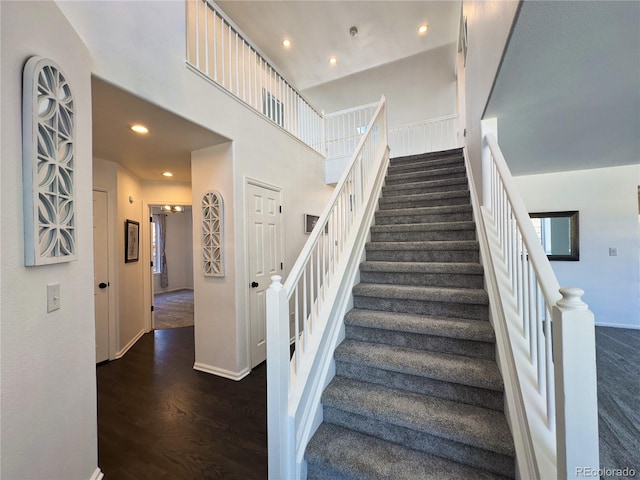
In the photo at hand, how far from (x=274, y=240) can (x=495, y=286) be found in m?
2.45

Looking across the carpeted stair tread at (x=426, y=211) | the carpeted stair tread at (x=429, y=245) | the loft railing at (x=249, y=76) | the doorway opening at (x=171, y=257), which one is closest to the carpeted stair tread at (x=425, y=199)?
the carpeted stair tread at (x=426, y=211)

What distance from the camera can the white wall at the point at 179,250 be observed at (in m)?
7.66

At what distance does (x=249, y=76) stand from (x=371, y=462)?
12.0 feet

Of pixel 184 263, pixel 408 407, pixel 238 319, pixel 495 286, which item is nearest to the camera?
pixel 408 407

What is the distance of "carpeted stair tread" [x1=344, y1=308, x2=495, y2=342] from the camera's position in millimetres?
1714

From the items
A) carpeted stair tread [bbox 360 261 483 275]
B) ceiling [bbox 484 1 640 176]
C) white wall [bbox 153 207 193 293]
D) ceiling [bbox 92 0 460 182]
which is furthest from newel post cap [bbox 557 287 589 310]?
white wall [bbox 153 207 193 293]

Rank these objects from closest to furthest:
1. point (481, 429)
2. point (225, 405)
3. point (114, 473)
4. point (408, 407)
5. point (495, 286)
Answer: point (481, 429), point (408, 407), point (114, 473), point (495, 286), point (225, 405)

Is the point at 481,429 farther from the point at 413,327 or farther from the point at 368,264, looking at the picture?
the point at 368,264

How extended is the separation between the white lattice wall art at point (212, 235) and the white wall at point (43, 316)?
1.26m

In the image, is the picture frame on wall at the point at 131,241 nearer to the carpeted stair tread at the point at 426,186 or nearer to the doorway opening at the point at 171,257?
the doorway opening at the point at 171,257

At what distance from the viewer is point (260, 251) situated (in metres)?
3.15

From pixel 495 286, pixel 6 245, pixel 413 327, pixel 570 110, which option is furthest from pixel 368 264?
pixel 6 245

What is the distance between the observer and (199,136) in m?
2.58

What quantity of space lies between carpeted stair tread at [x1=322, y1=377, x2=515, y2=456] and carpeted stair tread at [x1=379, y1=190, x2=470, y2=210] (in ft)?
7.13
